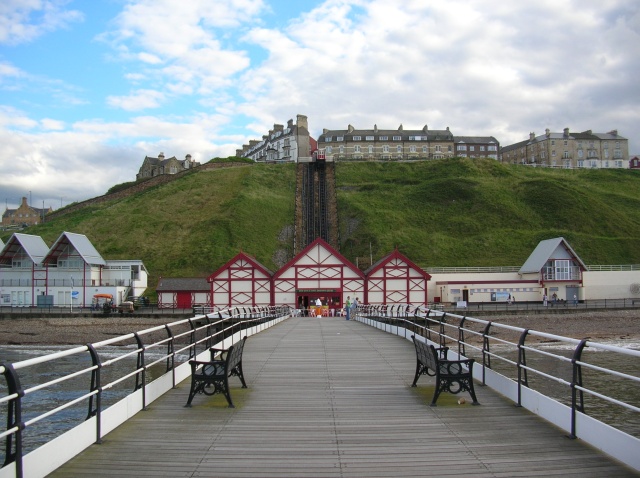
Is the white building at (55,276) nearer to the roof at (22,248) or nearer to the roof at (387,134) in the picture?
the roof at (22,248)

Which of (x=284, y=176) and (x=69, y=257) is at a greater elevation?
(x=284, y=176)

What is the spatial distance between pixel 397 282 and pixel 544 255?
50.2ft

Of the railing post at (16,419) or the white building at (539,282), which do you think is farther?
the white building at (539,282)

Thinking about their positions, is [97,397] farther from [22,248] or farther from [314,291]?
[22,248]

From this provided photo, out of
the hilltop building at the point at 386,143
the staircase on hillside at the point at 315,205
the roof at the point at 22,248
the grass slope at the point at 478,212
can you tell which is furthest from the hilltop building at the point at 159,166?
the roof at the point at 22,248

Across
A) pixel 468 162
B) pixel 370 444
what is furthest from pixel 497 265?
pixel 370 444

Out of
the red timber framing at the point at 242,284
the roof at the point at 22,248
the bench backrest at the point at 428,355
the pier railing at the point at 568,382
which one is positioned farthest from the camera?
Answer: the roof at the point at 22,248

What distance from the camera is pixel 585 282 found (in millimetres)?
59781

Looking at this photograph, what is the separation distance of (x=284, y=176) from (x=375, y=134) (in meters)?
36.8

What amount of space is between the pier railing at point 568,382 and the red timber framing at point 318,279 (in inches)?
625

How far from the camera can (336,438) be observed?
7398 millimetres

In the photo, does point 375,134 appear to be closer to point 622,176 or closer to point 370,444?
point 622,176

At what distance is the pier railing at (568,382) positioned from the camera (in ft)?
21.9

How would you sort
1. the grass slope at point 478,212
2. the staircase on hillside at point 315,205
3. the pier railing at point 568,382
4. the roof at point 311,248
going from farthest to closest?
the staircase on hillside at point 315,205, the grass slope at point 478,212, the roof at point 311,248, the pier railing at point 568,382
